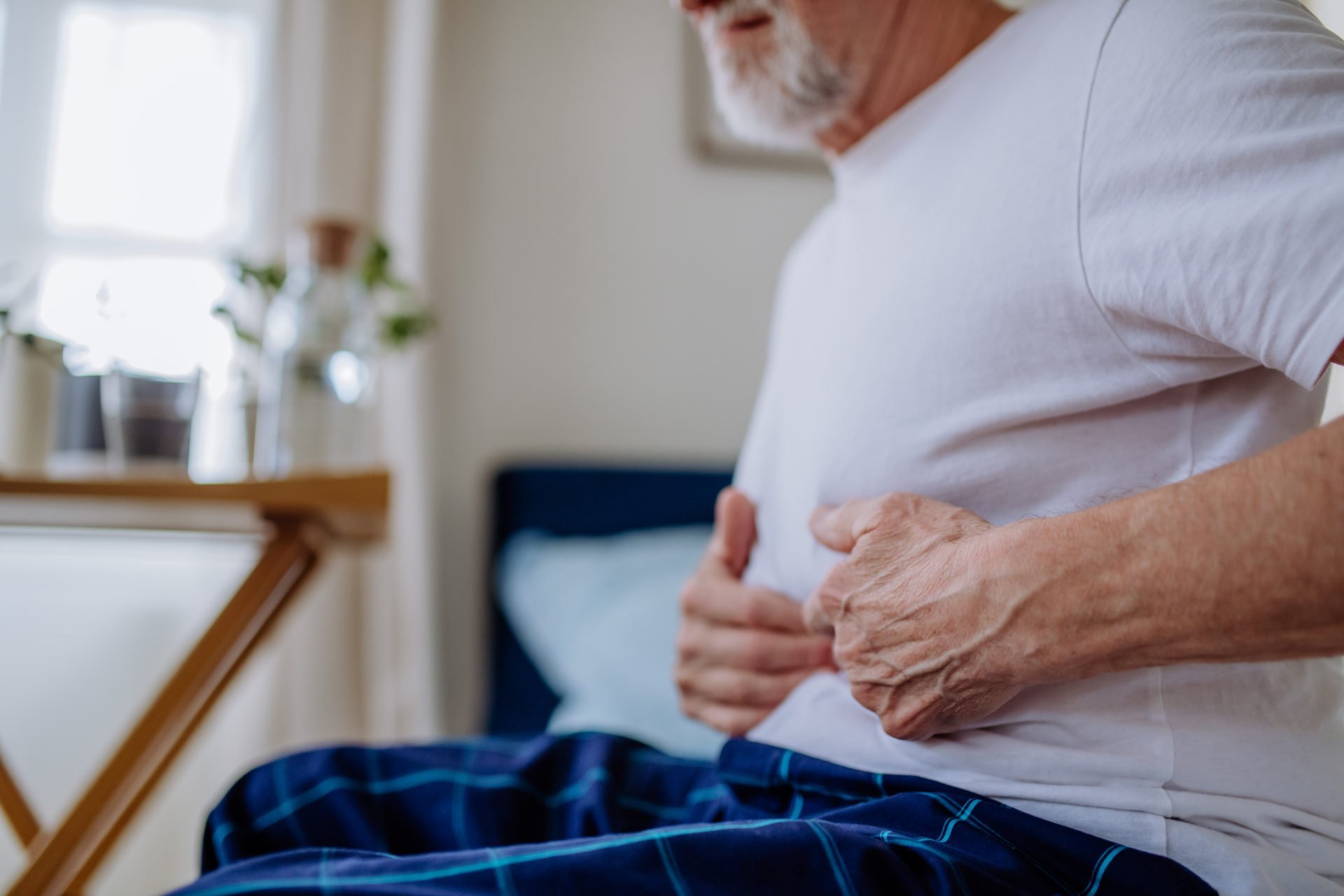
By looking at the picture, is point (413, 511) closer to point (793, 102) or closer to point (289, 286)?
point (289, 286)

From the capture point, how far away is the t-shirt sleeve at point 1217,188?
1.49 feet

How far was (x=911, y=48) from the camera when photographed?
2.70 ft

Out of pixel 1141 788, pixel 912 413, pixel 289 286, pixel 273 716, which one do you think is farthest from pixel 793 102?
pixel 273 716

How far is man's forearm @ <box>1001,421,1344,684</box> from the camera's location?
0.42 metres

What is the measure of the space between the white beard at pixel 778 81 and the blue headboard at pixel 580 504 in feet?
3.88

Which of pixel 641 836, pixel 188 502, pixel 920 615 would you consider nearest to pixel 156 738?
pixel 188 502

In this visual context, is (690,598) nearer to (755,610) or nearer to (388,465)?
(755,610)

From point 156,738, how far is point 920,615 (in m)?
0.75

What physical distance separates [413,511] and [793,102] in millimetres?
1361

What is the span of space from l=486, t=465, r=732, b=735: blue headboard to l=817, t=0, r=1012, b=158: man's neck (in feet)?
4.21

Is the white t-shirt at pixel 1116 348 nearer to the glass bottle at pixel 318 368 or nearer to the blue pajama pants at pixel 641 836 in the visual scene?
the blue pajama pants at pixel 641 836

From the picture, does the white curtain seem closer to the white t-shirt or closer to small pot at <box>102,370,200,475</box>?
small pot at <box>102,370,200,475</box>

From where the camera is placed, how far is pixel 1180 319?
1.66ft

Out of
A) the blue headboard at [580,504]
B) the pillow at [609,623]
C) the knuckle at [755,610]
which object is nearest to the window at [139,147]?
the blue headboard at [580,504]
